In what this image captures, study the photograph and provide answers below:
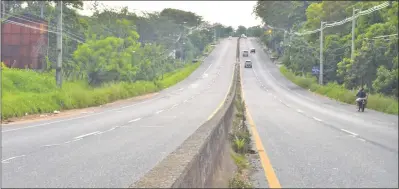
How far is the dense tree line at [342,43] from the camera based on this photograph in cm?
1322

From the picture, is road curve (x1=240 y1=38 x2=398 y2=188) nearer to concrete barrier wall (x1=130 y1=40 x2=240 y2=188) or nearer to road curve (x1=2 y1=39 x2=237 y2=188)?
concrete barrier wall (x1=130 y1=40 x2=240 y2=188)

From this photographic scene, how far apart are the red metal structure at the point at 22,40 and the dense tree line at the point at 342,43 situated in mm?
23763

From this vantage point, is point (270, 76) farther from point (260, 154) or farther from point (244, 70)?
point (260, 154)

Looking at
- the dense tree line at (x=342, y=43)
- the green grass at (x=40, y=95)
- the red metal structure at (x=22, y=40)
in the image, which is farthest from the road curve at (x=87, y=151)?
the red metal structure at (x=22, y=40)

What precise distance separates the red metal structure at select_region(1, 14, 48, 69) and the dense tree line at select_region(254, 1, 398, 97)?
23.8 meters

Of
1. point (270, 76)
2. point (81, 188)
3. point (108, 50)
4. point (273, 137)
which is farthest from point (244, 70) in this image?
point (81, 188)

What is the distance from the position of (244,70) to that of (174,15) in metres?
37.4

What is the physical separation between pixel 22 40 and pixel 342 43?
87.5 ft

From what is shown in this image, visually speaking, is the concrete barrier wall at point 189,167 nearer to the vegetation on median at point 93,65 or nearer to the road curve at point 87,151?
the road curve at point 87,151

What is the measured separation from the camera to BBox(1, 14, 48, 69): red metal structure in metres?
45.0

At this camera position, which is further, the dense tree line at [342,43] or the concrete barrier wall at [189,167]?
the dense tree line at [342,43]

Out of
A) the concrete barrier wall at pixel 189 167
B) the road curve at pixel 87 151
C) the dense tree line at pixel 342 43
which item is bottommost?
the road curve at pixel 87 151

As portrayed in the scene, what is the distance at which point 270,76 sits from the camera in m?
76.8

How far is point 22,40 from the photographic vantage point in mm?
45469
